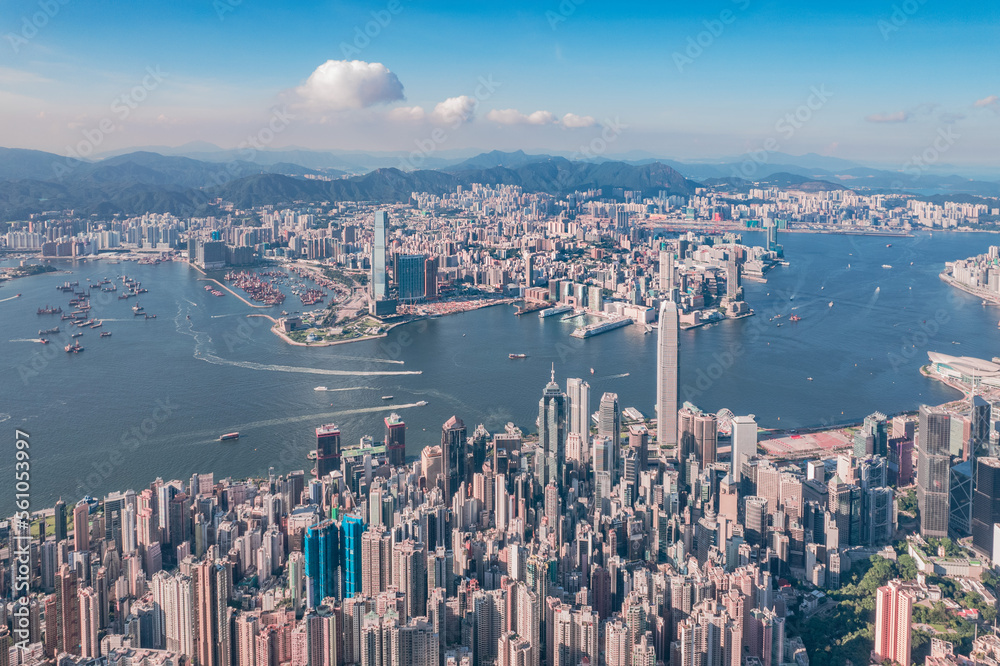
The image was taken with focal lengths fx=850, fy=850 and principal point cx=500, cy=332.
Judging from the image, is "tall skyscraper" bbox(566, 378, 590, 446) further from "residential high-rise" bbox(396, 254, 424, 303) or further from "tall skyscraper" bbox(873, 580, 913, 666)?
"residential high-rise" bbox(396, 254, 424, 303)

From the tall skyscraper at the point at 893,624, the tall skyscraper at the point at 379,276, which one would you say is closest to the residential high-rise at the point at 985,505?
the tall skyscraper at the point at 893,624

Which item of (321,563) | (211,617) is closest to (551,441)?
(321,563)

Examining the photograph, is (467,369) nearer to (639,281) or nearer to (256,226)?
(639,281)

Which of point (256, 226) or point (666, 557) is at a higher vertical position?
point (256, 226)

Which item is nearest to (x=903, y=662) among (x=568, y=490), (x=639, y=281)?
(x=568, y=490)

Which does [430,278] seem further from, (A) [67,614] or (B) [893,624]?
(B) [893,624]

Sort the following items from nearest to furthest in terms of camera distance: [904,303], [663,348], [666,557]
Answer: [666,557], [663,348], [904,303]

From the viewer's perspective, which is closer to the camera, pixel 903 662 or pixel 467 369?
pixel 903 662
